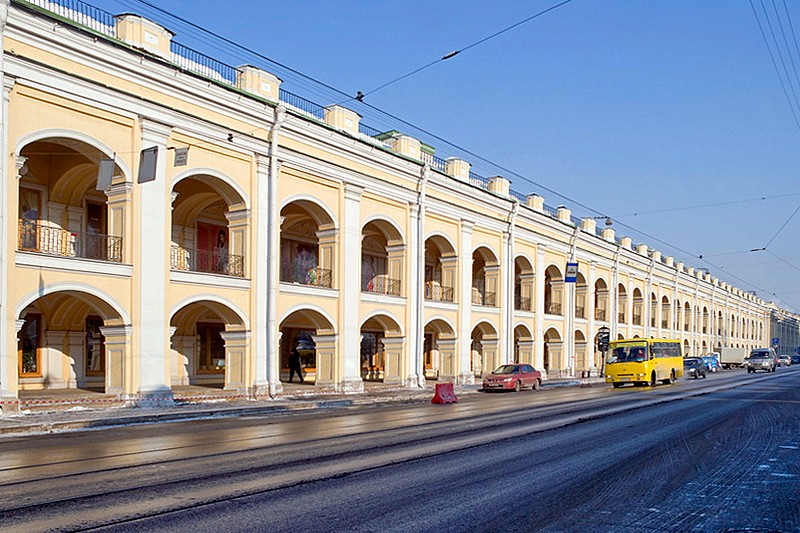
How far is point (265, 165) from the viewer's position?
27.0 m

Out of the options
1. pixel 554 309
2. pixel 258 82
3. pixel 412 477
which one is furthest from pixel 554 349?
pixel 412 477

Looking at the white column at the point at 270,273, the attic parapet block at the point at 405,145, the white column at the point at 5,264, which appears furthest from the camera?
the attic parapet block at the point at 405,145

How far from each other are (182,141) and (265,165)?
3.66m

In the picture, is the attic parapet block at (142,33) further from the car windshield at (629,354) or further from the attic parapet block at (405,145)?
the car windshield at (629,354)

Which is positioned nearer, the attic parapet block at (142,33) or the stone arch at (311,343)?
the attic parapet block at (142,33)

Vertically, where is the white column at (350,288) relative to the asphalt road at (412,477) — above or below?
above

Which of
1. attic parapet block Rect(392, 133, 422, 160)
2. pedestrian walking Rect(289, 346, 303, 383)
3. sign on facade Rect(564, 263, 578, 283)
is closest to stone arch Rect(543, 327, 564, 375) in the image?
sign on facade Rect(564, 263, 578, 283)

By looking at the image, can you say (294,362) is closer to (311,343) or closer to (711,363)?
(311,343)

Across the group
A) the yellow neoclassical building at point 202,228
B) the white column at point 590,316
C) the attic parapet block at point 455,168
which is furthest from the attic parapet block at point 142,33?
the white column at point 590,316

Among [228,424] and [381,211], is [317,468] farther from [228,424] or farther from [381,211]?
[381,211]

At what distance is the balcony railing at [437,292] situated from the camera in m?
38.6

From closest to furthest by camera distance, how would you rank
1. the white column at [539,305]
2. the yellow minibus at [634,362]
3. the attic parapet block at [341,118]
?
the attic parapet block at [341,118] < the yellow minibus at [634,362] < the white column at [539,305]

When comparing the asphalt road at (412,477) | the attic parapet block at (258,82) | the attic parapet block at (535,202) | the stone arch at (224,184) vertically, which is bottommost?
the asphalt road at (412,477)

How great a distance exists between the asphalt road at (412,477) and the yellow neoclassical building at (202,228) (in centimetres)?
597
